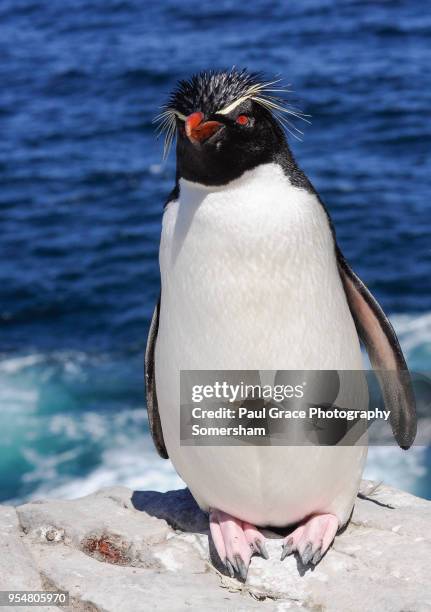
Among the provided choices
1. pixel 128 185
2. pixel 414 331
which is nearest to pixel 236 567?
pixel 414 331

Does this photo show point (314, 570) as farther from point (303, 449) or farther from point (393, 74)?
point (393, 74)

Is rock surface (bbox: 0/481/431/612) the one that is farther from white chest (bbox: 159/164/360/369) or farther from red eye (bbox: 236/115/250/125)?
red eye (bbox: 236/115/250/125)

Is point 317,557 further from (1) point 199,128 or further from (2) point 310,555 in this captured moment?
(1) point 199,128

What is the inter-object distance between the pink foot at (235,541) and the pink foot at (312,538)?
12 centimetres

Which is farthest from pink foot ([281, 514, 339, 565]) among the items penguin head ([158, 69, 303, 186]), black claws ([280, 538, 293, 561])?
penguin head ([158, 69, 303, 186])

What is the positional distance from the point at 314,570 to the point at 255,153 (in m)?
1.78

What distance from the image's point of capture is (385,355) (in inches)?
179

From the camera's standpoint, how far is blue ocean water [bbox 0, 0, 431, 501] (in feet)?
36.6

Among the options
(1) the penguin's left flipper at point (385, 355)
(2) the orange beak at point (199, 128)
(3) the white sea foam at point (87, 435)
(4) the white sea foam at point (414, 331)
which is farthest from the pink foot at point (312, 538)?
(4) the white sea foam at point (414, 331)

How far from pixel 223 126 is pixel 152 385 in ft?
4.68

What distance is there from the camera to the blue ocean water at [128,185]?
1116 cm

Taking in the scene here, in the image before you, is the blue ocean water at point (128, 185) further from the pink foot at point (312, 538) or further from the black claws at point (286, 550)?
the black claws at point (286, 550)

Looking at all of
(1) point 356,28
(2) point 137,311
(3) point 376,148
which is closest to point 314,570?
(2) point 137,311

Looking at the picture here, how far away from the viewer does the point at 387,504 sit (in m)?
4.99
